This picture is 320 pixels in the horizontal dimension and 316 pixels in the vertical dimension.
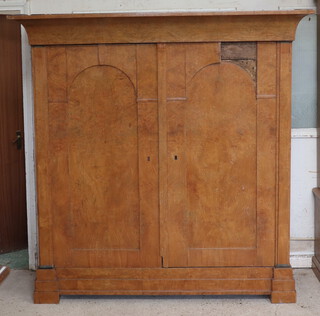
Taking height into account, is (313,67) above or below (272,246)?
above

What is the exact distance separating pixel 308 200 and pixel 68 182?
1.80 meters

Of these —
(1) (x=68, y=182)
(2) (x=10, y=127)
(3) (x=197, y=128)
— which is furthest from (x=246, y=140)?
(2) (x=10, y=127)

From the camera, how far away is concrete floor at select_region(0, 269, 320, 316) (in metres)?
3.34

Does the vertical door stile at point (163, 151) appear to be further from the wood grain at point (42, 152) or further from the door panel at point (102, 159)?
the wood grain at point (42, 152)

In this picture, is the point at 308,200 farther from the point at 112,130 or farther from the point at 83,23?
the point at 83,23

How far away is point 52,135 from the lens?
3.39m

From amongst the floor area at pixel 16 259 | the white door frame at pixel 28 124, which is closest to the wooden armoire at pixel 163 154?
the white door frame at pixel 28 124

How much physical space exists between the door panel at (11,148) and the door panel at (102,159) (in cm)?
121

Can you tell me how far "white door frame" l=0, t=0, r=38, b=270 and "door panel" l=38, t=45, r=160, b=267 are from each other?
68cm

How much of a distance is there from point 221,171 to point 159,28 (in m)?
0.95

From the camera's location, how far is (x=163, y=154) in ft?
11.0

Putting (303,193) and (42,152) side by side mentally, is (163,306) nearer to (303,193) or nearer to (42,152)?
(42,152)

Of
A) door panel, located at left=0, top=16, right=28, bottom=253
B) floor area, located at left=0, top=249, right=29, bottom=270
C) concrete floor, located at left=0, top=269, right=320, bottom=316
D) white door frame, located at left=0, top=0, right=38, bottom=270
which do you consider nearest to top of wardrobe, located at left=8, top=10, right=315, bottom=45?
white door frame, located at left=0, top=0, right=38, bottom=270

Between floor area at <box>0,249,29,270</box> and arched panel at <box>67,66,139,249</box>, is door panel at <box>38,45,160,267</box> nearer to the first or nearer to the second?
arched panel at <box>67,66,139,249</box>
